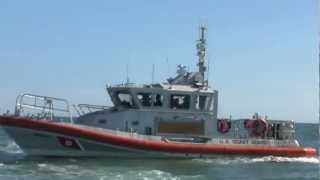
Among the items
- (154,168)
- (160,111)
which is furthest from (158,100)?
(154,168)

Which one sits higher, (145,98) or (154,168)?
(145,98)

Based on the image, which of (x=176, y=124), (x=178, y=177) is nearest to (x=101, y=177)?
(x=178, y=177)

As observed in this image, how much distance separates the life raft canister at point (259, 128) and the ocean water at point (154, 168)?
117 centimetres

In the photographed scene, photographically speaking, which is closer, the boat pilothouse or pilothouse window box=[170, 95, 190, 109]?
the boat pilothouse

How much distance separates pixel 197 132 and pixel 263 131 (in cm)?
329

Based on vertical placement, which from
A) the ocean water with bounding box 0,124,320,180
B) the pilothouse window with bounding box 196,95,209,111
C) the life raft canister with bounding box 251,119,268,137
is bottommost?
the ocean water with bounding box 0,124,320,180

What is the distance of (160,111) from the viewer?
1080 inches

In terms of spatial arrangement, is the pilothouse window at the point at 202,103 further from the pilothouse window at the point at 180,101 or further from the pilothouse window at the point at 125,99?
the pilothouse window at the point at 125,99

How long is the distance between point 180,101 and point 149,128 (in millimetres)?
1603

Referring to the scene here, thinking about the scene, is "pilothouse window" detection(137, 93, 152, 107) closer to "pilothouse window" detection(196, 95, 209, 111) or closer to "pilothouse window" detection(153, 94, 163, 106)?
"pilothouse window" detection(153, 94, 163, 106)

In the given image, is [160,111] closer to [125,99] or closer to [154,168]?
[125,99]

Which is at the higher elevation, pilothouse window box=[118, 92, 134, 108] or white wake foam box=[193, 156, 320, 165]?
pilothouse window box=[118, 92, 134, 108]

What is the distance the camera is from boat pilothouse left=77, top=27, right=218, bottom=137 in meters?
27.4

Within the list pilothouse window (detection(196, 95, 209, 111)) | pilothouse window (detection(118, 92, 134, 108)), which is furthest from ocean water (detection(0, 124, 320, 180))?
pilothouse window (detection(118, 92, 134, 108))
